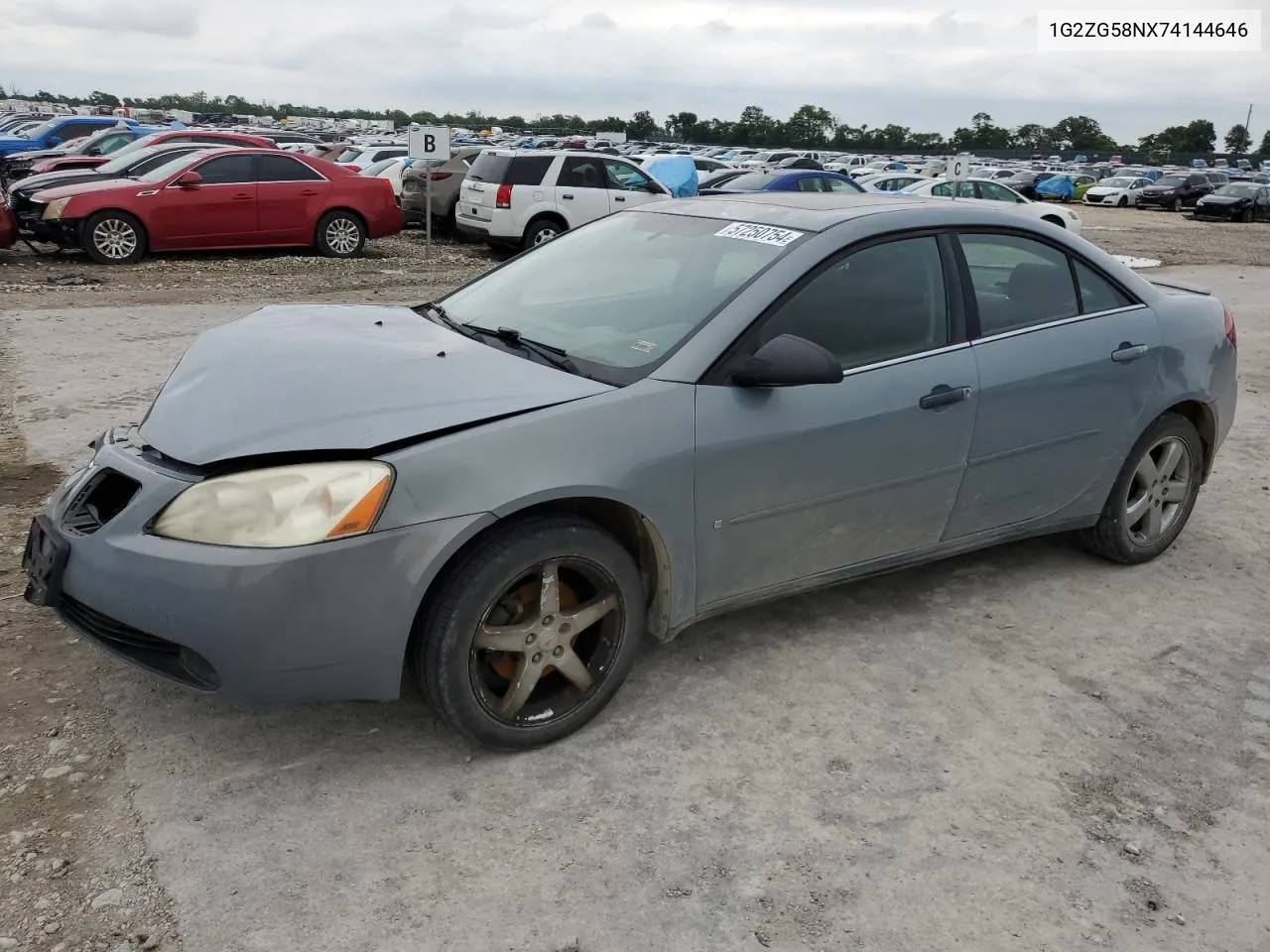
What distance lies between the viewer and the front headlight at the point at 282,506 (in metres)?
2.65

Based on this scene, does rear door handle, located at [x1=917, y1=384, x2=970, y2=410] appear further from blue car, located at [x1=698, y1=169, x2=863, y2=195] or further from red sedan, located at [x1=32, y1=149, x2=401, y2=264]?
blue car, located at [x1=698, y1=169, x2=863, y2=195]

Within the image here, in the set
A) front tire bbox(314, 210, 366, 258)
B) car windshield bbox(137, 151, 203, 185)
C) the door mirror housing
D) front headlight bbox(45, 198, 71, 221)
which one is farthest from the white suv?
the door mirror housing

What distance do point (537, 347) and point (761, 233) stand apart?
90 centimetres

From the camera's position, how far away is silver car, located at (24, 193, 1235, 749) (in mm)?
2697

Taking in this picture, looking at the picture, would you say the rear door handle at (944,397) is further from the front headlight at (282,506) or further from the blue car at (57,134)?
the blue car at (57,134)

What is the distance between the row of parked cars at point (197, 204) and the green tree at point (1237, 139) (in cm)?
10918

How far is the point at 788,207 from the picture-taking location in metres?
3.90

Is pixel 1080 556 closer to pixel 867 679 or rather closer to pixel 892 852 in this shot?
pixel 867 679

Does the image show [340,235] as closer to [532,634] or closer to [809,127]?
[532,634]

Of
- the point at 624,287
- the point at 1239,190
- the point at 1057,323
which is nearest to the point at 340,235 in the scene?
the point at 624,287

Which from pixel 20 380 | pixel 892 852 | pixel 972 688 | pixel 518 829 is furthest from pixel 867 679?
pixel 20 380

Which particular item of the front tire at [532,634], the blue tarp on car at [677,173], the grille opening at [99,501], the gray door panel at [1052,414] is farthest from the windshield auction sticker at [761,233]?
the blue tarp on car at [677,173]

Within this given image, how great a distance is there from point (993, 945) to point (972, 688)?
1.25 m

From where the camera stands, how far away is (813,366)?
10.3ft
